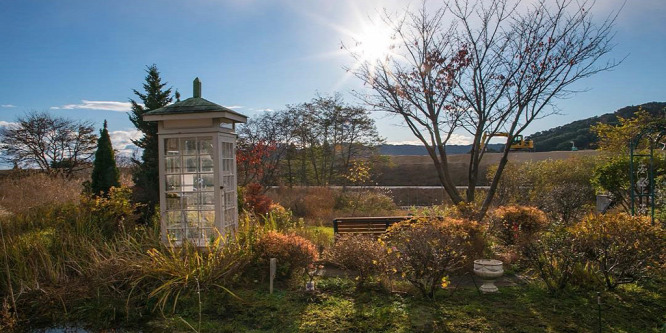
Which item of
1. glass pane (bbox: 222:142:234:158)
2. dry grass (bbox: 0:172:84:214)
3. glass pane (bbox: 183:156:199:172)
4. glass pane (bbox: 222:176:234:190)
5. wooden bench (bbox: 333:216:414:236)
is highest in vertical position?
glass pane (bbox: 222:142:234:158)

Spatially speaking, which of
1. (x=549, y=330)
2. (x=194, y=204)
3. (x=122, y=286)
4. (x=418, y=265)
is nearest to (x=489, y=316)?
(x=549, y=330)

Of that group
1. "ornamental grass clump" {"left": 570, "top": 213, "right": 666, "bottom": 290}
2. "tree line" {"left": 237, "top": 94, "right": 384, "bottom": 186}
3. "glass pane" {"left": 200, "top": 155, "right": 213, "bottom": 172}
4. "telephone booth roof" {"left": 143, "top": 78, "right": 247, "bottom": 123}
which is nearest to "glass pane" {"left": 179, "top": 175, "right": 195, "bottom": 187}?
"glass pane" {"left": 200, "top": 155, "right": 213, "bottom": 172}

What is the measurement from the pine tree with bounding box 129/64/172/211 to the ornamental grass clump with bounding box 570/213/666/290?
27.0ft

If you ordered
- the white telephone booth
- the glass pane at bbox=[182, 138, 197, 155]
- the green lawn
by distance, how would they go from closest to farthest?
1. the green lawn
2. the white telephone booth
3. the glass pane at bbox=[182, 138, 197, 155]

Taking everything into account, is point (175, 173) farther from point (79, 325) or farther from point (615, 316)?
point (615, 316)

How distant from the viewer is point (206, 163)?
6785 mm

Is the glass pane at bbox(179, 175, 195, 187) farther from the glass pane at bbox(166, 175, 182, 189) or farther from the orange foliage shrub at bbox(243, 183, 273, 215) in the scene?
the orange foliage shrub at bbox(243, 183, 273, 215)

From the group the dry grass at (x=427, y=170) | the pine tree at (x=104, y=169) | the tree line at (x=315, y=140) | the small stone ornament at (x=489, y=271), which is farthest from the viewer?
the dry grass at (x=427, y=170)

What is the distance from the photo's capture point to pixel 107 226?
6.87m

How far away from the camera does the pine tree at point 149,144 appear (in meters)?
9.88

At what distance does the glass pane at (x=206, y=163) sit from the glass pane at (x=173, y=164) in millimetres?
378

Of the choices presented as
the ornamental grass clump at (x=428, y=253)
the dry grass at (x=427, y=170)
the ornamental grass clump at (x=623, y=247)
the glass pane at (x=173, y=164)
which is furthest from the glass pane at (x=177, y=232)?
the dry grass at (x=427, y=170)

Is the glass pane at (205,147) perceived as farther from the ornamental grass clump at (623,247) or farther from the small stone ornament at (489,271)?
the ornamental grass clump at (623,247)

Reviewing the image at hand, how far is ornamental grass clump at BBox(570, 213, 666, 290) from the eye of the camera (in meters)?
4.89
